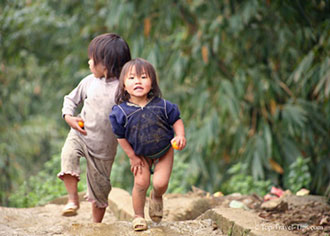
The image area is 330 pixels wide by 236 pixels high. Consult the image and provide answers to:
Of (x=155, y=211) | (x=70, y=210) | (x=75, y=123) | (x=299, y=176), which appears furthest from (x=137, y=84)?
(x=299, y=176)

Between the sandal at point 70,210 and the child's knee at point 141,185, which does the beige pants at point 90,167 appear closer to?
the sandal at point 70,210

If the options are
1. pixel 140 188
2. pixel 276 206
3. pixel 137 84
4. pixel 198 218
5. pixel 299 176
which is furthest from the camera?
pixel 299 176

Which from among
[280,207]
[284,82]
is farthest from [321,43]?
[280,207]

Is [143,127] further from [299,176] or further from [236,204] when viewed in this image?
[299,176]

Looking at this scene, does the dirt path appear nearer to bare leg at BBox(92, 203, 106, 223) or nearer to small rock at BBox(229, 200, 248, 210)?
Result: bare leg at BBox(92, 203, 106, 223)

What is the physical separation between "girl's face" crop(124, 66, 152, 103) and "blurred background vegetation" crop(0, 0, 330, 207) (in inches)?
94.1

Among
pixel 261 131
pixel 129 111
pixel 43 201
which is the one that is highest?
pixel 129 111

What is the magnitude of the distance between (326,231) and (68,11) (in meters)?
6.98

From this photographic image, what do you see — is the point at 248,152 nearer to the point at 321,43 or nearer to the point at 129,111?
the point at 321,43

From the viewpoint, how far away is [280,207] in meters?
3.46

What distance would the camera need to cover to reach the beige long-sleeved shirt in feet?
10.3

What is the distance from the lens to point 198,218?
3.34 meters

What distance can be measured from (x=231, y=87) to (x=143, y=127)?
346cm

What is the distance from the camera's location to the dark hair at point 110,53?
3127mm
